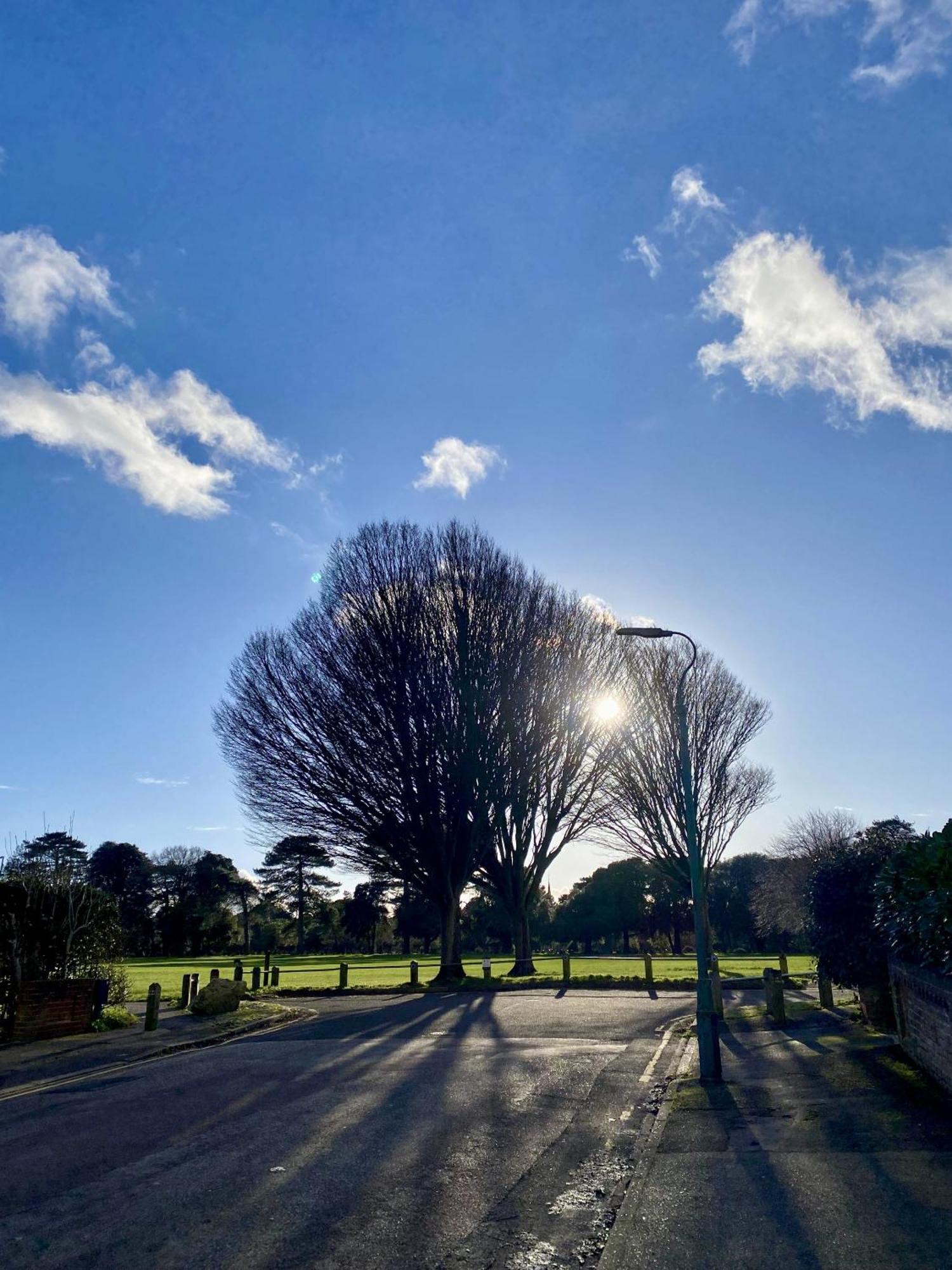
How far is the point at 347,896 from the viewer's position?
8288 centimetres

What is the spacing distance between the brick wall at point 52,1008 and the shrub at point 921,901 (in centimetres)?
1549

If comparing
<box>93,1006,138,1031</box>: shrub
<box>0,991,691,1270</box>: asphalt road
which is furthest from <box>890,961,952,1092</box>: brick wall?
<box>93,1006,138,1031</box>: shrub

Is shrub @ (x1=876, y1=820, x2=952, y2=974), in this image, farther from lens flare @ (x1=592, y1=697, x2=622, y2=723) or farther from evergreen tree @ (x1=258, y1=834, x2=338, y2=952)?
evergreen tree @ (x1=258, y1=834, x2=338, y2=952)

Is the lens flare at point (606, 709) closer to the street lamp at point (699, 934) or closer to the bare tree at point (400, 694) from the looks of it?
the bare tree at point (400, 694)

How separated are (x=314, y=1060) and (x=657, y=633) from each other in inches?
343

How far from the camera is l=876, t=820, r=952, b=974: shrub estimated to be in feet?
28.1

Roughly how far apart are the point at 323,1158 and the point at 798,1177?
4095 mm

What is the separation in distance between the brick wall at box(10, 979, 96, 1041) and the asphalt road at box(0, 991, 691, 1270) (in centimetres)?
413

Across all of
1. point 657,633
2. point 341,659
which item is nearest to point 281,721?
point 341,659

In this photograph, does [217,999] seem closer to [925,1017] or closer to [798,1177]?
[925,1017]

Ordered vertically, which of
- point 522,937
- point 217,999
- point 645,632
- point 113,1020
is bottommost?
point 113,1020

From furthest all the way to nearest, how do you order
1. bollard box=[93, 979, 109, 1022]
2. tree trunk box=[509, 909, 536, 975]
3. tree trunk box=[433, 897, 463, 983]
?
tree trunk box=[509, 909, 536, 975] < tree trunk box=[433, 897, 463, 983] < bollard box=[93, 979, 109, 1022]

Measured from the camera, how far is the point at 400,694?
2903cm

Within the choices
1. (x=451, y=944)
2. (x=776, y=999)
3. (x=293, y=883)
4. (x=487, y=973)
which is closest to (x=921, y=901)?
(x=776, y=999)
